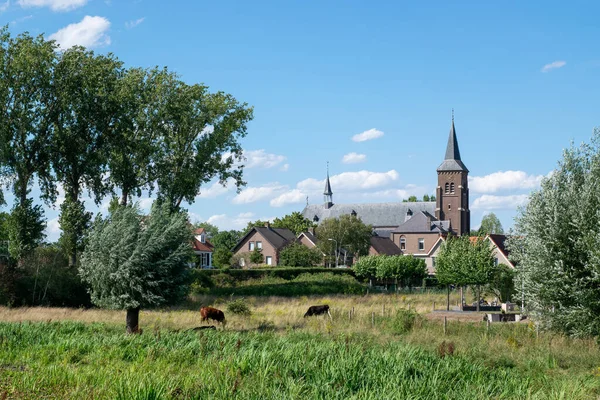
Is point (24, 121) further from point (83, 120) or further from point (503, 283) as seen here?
point (503, 283)

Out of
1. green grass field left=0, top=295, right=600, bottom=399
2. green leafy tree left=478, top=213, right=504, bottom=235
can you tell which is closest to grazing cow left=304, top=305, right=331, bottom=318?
green grass field left=0, top=295, right=600, bottom=399

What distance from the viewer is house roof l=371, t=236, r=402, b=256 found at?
102 m

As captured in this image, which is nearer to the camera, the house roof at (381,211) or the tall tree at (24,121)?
the tall tree at (24,121)

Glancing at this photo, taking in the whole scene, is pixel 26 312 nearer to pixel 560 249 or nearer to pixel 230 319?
pixel 230 319

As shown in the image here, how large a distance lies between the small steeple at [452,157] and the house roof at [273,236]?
3415cm

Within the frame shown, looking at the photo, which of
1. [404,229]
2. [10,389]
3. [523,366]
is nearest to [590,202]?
[523,366]

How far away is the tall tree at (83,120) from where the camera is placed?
144 feet

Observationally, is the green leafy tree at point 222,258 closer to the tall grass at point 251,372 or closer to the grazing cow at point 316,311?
the grazing cow at point 316,311

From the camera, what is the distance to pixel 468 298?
50469 mm

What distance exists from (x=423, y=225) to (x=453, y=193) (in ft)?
35.4

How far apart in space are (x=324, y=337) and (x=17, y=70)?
99.4 ft

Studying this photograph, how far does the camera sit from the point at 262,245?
93.4 m

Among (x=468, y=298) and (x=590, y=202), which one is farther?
(x=468, y=298)

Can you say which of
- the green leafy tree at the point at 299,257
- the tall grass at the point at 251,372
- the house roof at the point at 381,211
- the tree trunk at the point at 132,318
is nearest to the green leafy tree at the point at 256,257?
the green leafy tree at the point at 299,257
